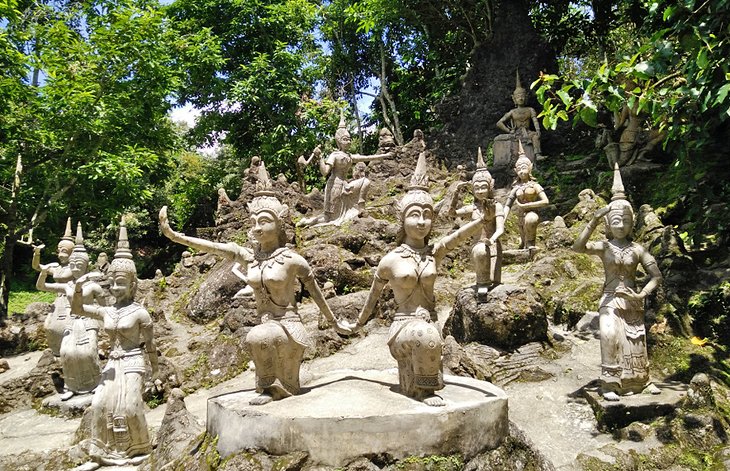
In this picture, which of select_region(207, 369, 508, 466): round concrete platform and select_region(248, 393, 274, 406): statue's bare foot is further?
select_region(248, 393, 274, 406): statue's bare foot

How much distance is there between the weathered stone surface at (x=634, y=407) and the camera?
6.85m

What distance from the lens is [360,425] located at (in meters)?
4.29

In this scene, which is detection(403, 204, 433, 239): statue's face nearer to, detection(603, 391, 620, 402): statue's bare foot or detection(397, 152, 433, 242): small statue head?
detection(397, 152, 433, 242): small statue head

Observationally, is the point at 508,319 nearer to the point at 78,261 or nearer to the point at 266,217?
the point at 266,217

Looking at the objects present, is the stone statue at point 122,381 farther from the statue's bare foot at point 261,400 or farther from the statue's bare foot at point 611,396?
the statue's bare foot at point 611,396

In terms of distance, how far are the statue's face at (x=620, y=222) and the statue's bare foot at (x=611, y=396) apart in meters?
2.01

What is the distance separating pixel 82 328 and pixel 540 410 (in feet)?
25.0

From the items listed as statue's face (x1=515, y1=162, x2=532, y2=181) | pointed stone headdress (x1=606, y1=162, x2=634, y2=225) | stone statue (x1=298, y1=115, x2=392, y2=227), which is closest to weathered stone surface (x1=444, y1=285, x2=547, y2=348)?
pointed stone headdress (x1=606, y1=162, x2=634, y2=225)

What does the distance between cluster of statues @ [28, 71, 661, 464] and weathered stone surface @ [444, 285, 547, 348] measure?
24cm

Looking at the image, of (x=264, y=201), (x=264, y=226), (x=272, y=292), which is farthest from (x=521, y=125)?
(x=272, y=292)

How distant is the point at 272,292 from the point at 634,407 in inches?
187

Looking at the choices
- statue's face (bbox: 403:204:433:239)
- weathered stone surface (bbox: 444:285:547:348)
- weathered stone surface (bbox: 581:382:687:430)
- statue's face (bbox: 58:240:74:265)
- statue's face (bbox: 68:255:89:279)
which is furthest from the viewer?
statue's face (bbox: 58:240:74:265)

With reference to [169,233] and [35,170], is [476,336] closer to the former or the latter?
[169,233]

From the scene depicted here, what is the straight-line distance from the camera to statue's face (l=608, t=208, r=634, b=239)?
289 inches
